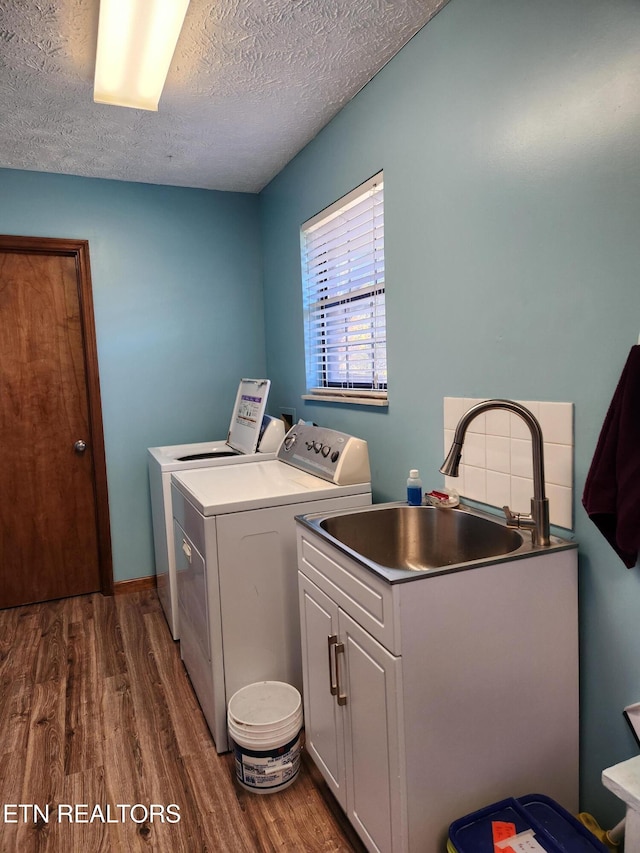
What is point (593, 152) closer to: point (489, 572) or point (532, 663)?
point (489, 572)

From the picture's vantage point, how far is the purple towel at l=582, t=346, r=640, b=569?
3.71ft

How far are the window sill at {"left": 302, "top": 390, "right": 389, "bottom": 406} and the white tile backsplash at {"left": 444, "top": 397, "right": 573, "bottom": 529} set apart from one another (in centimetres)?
46

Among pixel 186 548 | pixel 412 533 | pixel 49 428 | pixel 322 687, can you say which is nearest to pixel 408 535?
pixel 412 533

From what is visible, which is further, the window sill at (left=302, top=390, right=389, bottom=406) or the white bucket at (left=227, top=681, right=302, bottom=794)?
the window sill at (left=302, top=390, right=389, bottom=406)

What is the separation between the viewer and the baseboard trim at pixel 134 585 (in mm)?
3391

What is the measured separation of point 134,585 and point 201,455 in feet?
3.50

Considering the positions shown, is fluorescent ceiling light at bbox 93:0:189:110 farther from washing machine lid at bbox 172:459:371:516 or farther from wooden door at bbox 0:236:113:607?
washing machine lid at bbox 172:459:371:516

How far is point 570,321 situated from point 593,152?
389 millimetres

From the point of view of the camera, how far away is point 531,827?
1252mm

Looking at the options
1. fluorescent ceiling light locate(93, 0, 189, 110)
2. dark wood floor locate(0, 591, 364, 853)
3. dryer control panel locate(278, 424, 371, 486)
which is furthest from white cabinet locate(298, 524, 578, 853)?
fluorescent ceiling light locate(93, 0, 189, 110)

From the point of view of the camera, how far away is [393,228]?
2082 mm

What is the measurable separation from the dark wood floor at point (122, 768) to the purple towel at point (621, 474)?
1161 millimetres

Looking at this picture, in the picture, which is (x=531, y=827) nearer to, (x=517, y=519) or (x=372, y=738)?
(x=372, y=738)

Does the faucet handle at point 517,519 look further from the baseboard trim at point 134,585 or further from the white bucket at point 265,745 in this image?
the baseboard trim at point 134,585
